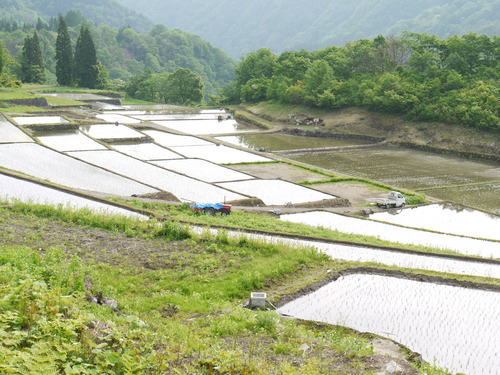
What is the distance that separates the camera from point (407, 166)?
117 feet

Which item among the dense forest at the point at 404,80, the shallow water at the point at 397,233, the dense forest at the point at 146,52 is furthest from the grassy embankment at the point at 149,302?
the dense forest at the point at 146,52

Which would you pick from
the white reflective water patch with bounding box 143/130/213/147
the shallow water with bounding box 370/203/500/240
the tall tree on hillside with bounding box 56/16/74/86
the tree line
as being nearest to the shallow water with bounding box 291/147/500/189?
the shallow water with bounding box 370/203/500/240

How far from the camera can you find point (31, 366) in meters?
5.65

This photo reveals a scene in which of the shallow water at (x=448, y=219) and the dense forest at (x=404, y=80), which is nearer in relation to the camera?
the shallow water at (x=448, y=219)

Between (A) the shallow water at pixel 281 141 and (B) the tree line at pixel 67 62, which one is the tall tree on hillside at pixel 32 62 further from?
(A) the shallow water at pixel 281 141

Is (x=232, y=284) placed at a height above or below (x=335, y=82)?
below

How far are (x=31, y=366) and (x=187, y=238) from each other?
925 cm

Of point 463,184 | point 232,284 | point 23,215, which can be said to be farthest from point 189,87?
point 232,284

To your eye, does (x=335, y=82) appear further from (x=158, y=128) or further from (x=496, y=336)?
(x=496, y=336)

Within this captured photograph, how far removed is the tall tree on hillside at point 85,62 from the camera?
73000mm

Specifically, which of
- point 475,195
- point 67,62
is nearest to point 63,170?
point 475,195

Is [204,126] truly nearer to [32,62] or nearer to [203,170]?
[203,170]

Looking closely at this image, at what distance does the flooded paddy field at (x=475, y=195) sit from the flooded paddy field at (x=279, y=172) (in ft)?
20.8

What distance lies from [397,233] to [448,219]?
422 centimetres
